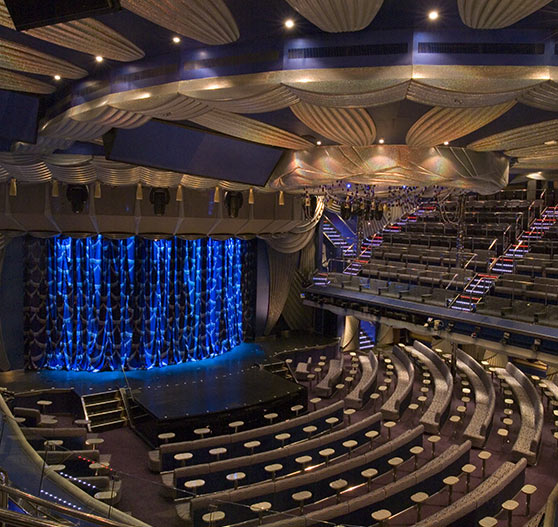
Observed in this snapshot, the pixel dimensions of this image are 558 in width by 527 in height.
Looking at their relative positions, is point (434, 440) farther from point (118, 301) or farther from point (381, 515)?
point (118, 301)

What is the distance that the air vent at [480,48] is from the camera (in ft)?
14.6

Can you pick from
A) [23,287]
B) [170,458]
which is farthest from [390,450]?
[23,287]

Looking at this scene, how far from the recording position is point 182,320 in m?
17.2

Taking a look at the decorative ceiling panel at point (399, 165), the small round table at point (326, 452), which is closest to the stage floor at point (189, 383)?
the small round table at point (326, 452)

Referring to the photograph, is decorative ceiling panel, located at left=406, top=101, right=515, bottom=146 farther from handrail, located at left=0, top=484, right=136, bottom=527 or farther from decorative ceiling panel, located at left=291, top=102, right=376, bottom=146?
handrail, located at left=0, top=484, right=136, bottom=527

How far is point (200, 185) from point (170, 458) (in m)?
5.48

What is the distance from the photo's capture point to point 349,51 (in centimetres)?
466

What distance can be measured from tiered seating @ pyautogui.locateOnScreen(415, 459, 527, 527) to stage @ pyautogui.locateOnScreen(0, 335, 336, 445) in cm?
552

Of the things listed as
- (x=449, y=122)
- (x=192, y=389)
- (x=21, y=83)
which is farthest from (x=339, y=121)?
(x=192, y=389)

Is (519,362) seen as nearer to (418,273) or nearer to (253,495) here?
(418,273)

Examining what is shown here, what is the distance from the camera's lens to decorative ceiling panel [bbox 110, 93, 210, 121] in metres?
5.28

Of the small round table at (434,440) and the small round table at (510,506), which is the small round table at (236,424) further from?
the small round table at (510,506)

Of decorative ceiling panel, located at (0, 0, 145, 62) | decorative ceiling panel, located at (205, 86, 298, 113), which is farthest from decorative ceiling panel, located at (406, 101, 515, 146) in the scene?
decorative ceiling panel, located at (0, 0, 145, 62)

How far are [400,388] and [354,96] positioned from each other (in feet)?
32.7
